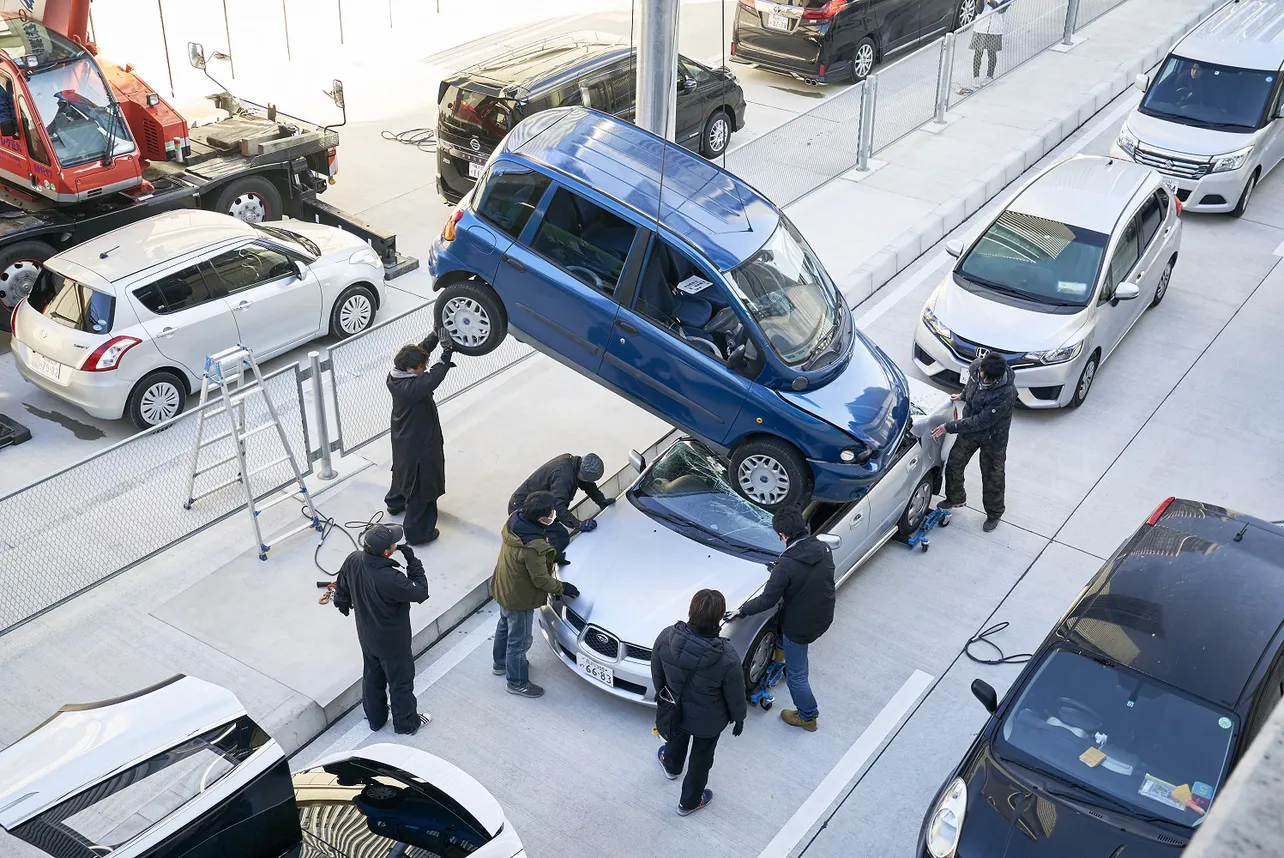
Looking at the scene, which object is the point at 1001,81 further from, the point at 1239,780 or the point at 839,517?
the point at 1239,780

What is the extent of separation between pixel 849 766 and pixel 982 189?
971 centimetres

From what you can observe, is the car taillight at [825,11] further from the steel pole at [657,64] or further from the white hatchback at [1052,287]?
the steel pole at [657,64]

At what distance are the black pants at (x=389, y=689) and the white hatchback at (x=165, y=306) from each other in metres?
4.86

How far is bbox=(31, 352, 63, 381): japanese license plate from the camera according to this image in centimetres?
1147

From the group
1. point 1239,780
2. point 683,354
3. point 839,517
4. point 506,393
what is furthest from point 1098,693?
point 506,393

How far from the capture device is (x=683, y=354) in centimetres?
874

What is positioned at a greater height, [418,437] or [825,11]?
[825,11]

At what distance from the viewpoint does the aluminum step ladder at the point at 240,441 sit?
30.4 feet

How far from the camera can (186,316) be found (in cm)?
1180

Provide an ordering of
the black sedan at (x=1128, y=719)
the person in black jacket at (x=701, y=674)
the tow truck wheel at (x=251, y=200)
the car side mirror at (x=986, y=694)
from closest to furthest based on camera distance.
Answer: the black sedan at (x=1128, y=719) → the person in black jacket at (x=701, y=674) → the car side mirror at (x=986, y=694) → the tow truck wheel at (x=251, y=200)

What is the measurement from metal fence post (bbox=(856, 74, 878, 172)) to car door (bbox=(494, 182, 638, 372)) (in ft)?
26.1

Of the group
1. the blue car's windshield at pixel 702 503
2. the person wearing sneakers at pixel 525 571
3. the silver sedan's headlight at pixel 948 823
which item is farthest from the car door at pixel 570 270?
the silver sedan's headlight at pixel 948 823

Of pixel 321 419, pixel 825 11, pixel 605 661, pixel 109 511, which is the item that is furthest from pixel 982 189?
pixel 109 511

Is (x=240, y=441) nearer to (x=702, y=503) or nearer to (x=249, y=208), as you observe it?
(x=702, y=503)
